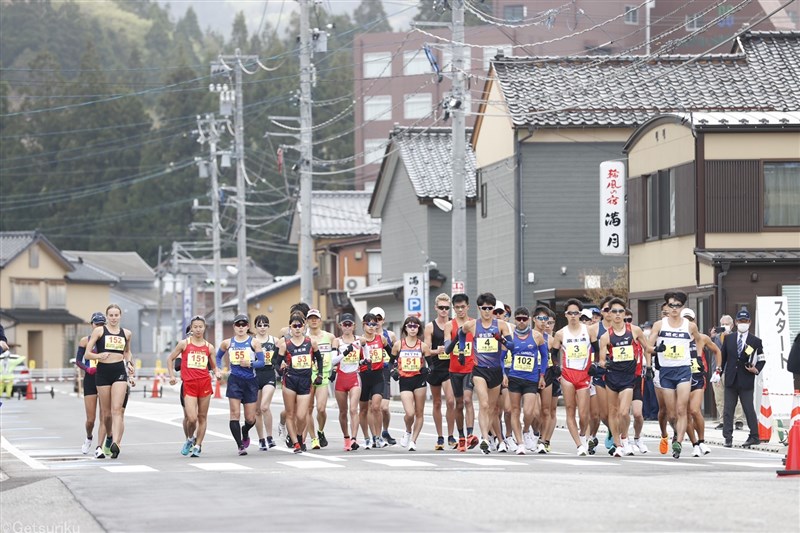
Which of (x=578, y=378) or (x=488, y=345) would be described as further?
(x=488, y=345)

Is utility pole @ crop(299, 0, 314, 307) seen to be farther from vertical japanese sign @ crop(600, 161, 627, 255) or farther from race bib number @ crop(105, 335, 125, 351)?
race bib number @ crop(105, 335, 125, 351)

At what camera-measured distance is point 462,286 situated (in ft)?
109

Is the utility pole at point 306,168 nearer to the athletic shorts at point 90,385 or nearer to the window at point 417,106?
the athletic shorts at point 90,385

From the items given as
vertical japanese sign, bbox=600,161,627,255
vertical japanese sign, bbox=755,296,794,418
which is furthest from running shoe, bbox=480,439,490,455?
vertical japanese sign, bbox=600,161,627,255

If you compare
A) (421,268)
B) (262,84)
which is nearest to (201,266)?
(262,84)

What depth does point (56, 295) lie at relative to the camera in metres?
94.4

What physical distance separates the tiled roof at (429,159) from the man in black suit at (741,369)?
90.4 ft

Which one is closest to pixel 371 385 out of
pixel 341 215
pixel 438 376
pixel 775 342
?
pixel 438 376

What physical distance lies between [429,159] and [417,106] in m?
38.0

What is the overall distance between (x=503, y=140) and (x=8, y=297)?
5418 cm

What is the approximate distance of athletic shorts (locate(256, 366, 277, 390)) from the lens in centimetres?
2194

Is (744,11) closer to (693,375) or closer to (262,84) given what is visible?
(693,375)

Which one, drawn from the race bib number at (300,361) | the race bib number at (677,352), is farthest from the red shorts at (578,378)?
Result: the race bib number at (300,361)

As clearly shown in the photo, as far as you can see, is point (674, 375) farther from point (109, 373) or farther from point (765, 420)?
point (109, 373)
